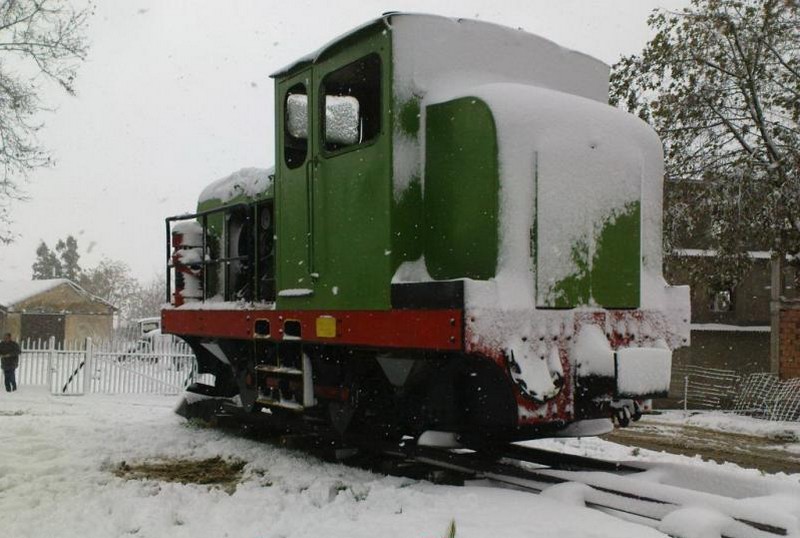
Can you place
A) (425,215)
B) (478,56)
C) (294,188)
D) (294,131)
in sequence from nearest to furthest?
(425,215), (478,56), (294,188), (294,131)

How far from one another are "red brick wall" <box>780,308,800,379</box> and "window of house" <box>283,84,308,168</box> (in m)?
17.6

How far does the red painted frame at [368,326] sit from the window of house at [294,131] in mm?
1407

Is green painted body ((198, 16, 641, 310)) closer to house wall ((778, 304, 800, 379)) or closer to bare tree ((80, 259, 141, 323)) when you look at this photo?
house wall ((778, 304, 800, 379))

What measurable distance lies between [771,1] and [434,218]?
12644 millimetres

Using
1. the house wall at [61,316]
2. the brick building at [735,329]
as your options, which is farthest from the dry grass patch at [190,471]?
the house wall at [61,316]

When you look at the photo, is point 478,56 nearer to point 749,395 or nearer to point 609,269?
point 609,269

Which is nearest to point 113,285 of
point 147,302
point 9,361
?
point 147,302

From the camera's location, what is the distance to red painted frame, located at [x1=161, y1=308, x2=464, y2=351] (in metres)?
5.11

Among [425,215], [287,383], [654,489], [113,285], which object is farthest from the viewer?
[113,285]

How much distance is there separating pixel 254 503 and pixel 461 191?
8.58ft

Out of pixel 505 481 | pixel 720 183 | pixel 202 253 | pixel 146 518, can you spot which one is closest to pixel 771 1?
pixel 720 183

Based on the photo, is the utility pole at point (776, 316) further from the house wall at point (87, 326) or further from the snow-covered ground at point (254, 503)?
the house wall at point (87, 326)

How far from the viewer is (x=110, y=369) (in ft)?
55.3

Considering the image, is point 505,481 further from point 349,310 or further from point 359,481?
point 349,310
